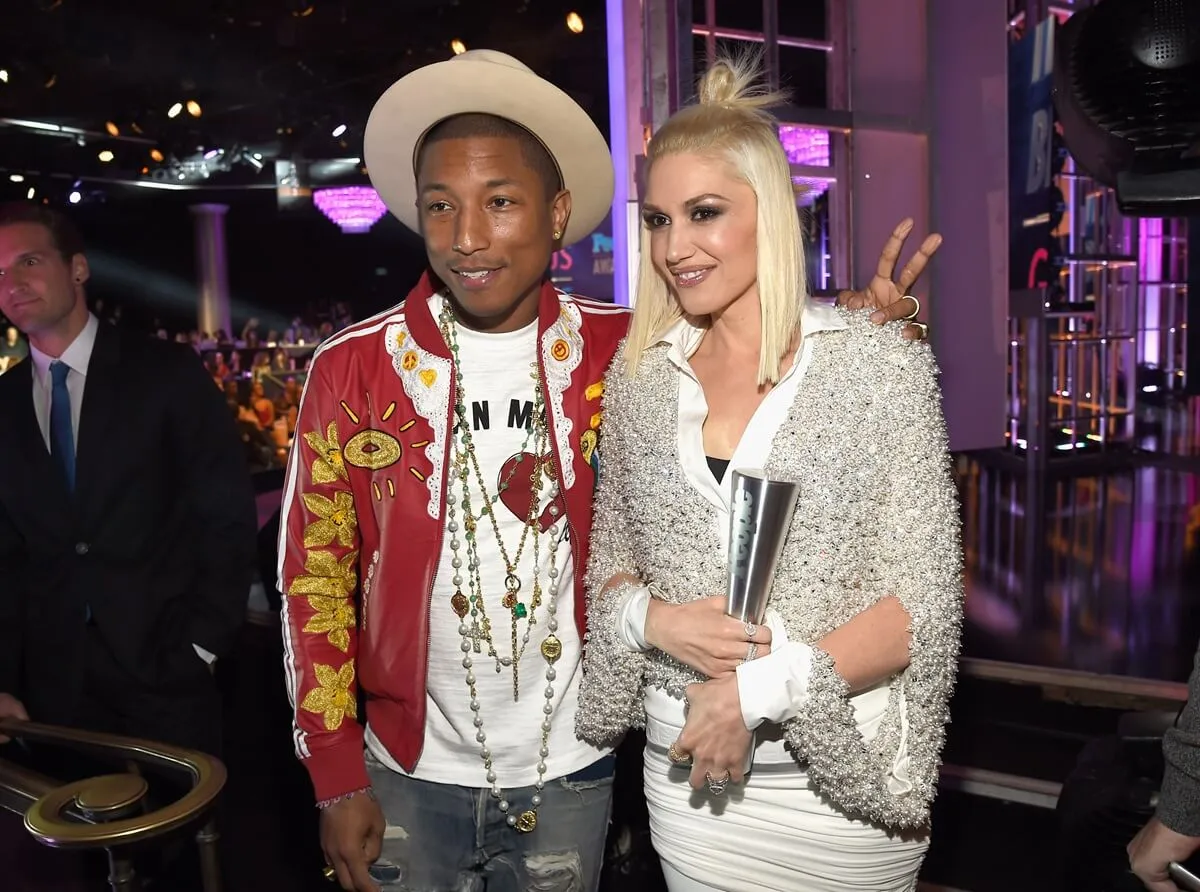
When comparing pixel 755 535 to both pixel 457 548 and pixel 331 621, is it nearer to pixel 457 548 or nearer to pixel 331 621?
pixel 457 548

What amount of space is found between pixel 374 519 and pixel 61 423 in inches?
52.1

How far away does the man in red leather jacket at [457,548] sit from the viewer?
1.77 metres

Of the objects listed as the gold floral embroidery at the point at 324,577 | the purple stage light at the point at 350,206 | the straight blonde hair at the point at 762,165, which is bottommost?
the gold floral embroidery at the point at 324,577

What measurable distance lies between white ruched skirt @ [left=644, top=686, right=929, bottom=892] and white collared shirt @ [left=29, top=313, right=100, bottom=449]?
1.86 metres

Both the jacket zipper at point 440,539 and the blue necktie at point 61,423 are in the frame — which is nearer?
the jacket zipper at point 440,539

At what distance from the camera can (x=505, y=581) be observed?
5.93 ft

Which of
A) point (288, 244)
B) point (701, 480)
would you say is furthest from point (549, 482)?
point (288, 244)

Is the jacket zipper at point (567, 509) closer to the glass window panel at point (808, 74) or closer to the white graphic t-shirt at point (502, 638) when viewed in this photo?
the white graphic t-shirt at point (502, 638)

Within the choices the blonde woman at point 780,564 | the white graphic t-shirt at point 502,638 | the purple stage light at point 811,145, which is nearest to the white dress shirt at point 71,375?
the white graphic t-shirt at point 502,638

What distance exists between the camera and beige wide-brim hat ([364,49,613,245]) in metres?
1.76

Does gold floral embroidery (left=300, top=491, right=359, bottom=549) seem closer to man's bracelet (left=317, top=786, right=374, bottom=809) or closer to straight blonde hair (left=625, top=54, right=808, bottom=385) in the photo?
man's bracelet (left=317, top=786, right=374, bottom=809)

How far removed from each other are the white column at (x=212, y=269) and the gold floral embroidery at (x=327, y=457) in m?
4.87

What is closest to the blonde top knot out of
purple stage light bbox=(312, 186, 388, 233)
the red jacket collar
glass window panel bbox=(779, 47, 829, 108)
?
the red jacket collar

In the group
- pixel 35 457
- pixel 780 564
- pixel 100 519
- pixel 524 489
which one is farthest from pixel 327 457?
pixel 35 457
